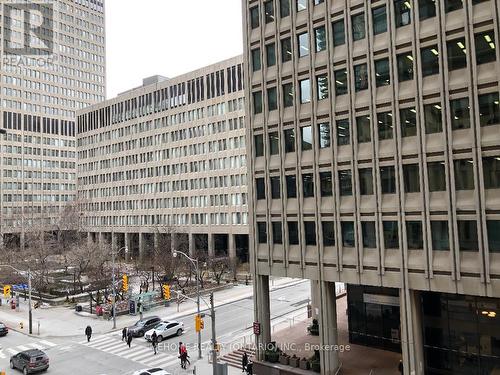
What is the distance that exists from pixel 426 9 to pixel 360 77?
484 cm

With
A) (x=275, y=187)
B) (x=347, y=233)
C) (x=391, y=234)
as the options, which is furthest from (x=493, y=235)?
(x=275, y=187)

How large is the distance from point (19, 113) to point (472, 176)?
125 meters

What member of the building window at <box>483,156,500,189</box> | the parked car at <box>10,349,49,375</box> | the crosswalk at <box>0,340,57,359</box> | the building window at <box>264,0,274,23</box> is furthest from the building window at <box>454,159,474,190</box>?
the crosswalk at <box>0,340,57,359</box>

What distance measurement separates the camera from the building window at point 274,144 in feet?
98.6

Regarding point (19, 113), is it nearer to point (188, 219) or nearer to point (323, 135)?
point (188, 219)

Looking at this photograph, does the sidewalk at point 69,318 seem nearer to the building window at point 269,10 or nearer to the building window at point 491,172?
the building window at point 269,10

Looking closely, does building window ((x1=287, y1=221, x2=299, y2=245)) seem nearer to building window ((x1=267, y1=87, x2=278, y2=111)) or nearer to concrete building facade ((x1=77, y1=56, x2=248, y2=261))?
building window ((x1=267, y1=87, x2=278, y2=111))

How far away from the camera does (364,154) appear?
25.8 meters

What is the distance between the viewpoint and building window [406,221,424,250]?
932 inches

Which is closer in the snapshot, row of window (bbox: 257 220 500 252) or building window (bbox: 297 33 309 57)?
row of window (bbox: 257 220 500 252)

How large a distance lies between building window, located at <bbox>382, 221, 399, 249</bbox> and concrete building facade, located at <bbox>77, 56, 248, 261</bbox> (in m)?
48.2

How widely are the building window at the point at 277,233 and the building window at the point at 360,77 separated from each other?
32.9ft

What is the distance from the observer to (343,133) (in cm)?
2680

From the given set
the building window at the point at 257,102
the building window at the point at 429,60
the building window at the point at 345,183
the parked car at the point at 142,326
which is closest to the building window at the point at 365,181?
the building window at the point at 345,183
